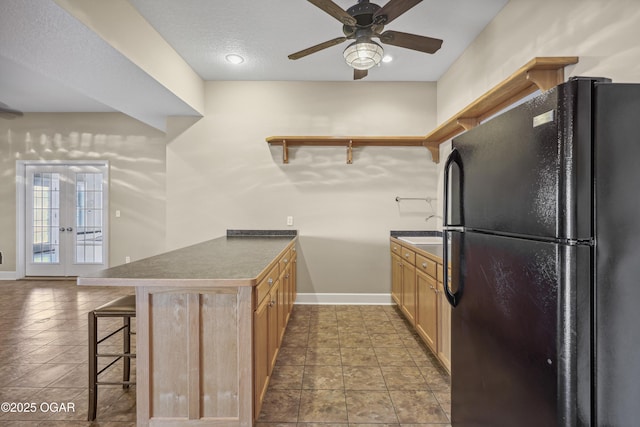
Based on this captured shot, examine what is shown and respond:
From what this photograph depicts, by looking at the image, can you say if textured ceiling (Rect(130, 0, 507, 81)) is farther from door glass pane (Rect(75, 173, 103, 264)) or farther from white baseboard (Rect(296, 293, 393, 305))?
door glass pane (Rect(75, 173, 103, 264))

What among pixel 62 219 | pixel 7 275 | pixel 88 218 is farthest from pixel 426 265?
pixel 7 275

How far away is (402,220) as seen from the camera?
3885 millimetres

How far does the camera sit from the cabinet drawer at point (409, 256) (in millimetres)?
2900

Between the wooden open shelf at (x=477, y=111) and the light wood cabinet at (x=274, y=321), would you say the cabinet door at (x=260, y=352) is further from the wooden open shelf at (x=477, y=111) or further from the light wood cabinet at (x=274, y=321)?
the wooden open shelf at (x=477, y=111)

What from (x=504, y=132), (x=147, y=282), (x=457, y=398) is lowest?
(x=457, y=398)

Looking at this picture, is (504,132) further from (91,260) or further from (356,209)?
(91,260)

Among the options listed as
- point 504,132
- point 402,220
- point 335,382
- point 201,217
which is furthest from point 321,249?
point 504,132

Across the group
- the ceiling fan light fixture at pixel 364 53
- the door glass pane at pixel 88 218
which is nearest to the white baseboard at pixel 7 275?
the door glass pane at pixel 88 218

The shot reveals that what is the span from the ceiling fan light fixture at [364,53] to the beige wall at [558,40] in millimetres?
1038

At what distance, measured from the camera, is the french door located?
5.11 m

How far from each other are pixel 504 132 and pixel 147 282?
1.68m

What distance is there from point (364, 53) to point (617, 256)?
194 cm

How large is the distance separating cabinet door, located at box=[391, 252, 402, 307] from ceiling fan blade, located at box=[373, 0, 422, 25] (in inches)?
92.0

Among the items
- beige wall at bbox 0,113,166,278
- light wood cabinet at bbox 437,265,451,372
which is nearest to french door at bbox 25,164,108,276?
beige wall at bbox 0,113,166,278
